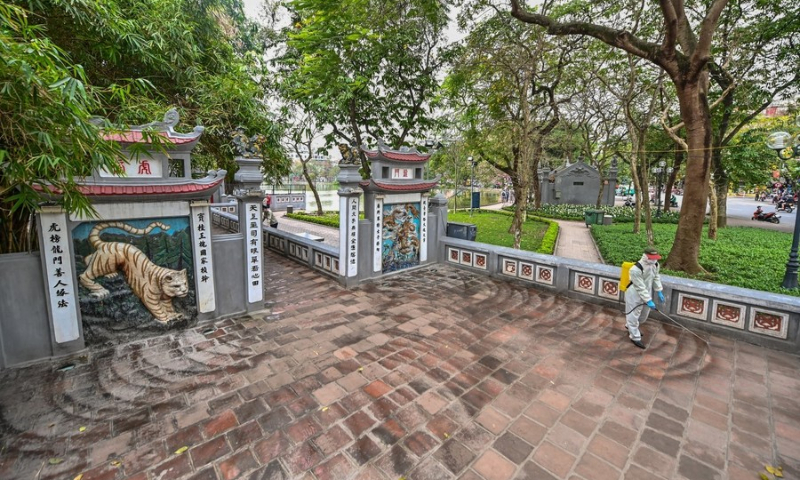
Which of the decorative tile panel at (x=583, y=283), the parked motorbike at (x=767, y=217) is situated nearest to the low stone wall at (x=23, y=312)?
the decorative tile panel at (x=583, y=283)

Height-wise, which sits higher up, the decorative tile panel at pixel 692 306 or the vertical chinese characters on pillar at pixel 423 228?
the vertical chinese characters on pillar at pixel 423 228

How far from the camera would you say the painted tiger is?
450 centimetres

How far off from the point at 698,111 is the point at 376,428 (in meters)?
8.23

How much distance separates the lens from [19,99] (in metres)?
2.47

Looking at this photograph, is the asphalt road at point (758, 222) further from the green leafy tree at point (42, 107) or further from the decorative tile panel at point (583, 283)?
the green leafy tree at point (42, 107)

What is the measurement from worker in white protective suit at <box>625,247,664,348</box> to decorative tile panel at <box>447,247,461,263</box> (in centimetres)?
420

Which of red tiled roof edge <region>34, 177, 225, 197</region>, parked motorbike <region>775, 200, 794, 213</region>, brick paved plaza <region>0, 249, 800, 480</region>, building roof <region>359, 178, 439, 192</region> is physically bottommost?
brick paved plaza <region>0, 249, 800, 480</region>

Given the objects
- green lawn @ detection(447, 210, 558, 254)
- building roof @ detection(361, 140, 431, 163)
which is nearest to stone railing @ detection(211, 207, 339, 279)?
building roof @ detection(361, 140, 431, 163)

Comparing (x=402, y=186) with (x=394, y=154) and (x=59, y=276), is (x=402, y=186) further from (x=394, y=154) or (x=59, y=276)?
(x=59, y=276)

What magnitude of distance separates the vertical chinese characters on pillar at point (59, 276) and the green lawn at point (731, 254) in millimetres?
10224

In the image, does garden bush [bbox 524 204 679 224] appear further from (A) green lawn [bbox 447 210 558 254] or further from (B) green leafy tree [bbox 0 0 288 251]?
(B) green leafy tree [bbox 0 0 288 251]

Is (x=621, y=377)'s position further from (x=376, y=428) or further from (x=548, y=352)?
(x=376, y=428)

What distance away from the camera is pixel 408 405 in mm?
3514

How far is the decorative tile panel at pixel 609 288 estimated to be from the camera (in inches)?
235
